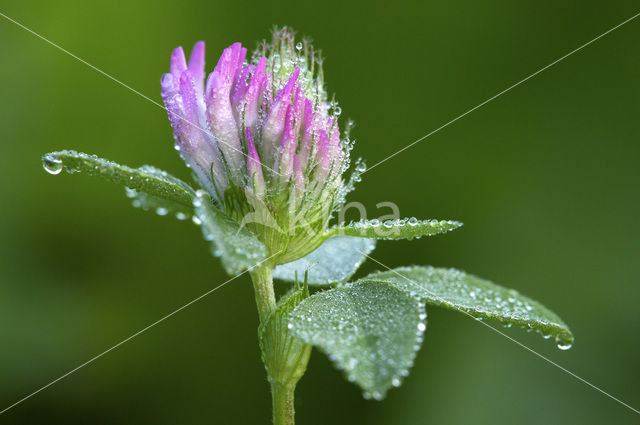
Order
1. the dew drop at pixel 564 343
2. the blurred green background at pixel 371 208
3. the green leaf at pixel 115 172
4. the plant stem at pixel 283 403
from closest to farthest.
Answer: the green leaf at pixel 115 172 → the plant stem at pixel 283 403 → the dew drop at pixel 564 343 → the blurred green background at pixel 371 208

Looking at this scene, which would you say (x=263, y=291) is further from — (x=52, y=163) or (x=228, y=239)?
(x=52, y=163)

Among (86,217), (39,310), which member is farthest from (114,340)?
(86,217)

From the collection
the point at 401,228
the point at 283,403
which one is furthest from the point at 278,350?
the point at 401,228

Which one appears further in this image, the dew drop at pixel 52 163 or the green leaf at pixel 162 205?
the green leaf at pixel 162 205

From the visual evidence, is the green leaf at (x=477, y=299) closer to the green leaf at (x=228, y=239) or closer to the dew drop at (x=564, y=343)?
the dew drop at (x=564, y=343)

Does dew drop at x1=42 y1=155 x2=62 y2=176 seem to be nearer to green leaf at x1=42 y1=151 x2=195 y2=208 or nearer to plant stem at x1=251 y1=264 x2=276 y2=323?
green leaf at x1=42 y1=151 x2=195 y2=208

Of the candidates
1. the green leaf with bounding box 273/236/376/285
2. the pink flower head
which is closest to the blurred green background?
the green leaf with bounding box 273/236/376/285

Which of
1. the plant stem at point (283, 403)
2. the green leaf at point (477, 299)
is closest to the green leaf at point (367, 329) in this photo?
the green leaf at point (477, 299)
